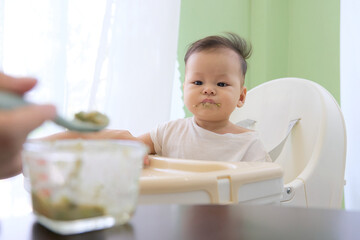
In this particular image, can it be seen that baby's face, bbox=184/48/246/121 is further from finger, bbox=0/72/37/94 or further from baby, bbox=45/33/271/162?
finger, bbox=0/72/37/94

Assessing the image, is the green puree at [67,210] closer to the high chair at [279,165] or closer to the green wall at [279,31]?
the high chair at [279,165]

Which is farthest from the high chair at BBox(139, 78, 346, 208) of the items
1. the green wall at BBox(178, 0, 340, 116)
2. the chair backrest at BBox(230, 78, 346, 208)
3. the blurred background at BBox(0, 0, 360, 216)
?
the green wall at BBox(178, 0, 340, 116)

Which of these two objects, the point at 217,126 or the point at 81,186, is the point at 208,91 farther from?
the point at 81,186

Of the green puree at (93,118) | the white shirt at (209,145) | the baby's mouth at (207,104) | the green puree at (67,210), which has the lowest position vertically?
the white shirt at (209,145)

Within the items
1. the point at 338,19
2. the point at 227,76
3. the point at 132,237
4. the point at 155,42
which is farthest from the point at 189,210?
the point at 338,19

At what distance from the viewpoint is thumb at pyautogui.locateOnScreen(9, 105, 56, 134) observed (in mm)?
234

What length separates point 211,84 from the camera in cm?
101

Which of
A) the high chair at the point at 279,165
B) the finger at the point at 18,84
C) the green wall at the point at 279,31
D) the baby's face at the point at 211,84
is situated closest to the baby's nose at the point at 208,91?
the baby's face at the point at 211,84

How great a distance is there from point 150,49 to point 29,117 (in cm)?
116

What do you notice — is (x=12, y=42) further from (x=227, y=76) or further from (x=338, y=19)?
(x=338, y=19)

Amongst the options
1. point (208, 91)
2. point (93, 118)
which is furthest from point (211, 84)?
point (93, 118)

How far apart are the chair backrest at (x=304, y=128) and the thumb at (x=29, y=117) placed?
0.78 m

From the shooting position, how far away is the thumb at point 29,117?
0.77 feet

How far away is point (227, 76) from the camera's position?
101 cm
